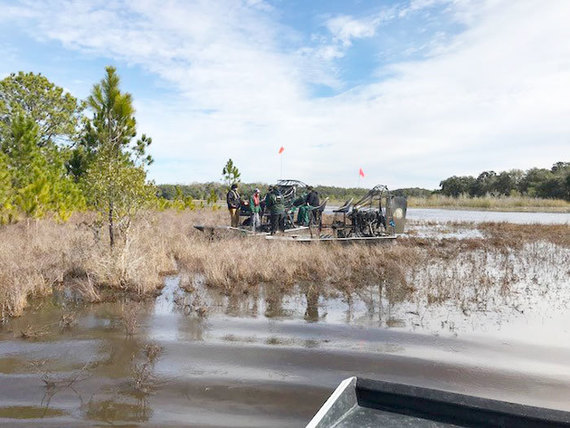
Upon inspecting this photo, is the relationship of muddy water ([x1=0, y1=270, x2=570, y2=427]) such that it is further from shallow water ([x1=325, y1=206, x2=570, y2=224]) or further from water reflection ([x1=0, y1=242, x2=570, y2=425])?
shallow water ([x1=325, y1=206, x2=570, y2=224])

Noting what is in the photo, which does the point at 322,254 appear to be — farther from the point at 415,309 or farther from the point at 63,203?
the point at 63,203

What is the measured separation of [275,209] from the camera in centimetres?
1432

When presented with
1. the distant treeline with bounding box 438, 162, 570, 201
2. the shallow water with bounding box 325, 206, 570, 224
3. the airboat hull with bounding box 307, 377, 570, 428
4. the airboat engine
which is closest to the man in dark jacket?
the airboat engine

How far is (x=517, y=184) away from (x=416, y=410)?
67.4m

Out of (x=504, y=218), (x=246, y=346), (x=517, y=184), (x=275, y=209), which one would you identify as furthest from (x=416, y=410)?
(x=517, y=184)

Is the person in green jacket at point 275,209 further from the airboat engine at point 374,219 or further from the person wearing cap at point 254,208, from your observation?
the airboat engine at point 374,219

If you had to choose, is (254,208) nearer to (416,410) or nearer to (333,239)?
(333,239)

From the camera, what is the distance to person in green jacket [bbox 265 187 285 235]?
14.4 m

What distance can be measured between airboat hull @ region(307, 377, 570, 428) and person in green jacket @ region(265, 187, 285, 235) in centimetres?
1202

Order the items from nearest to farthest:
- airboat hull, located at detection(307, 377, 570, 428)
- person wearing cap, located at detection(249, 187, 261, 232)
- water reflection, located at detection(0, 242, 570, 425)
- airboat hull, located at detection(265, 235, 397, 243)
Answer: airboat hull, located at detection(307, 377, 570, 428)
water reflection, located at detection(0, 242, 570, 425)
airboat hull, located at detection(265, 235, 397, 243)
person wearing cap, located at detection(249, 187, 261, 232)

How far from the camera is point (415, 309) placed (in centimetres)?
743

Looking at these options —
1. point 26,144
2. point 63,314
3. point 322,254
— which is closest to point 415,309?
point 322,254

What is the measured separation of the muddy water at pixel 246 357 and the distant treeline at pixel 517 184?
2023 inches

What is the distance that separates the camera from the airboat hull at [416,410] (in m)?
1.92
